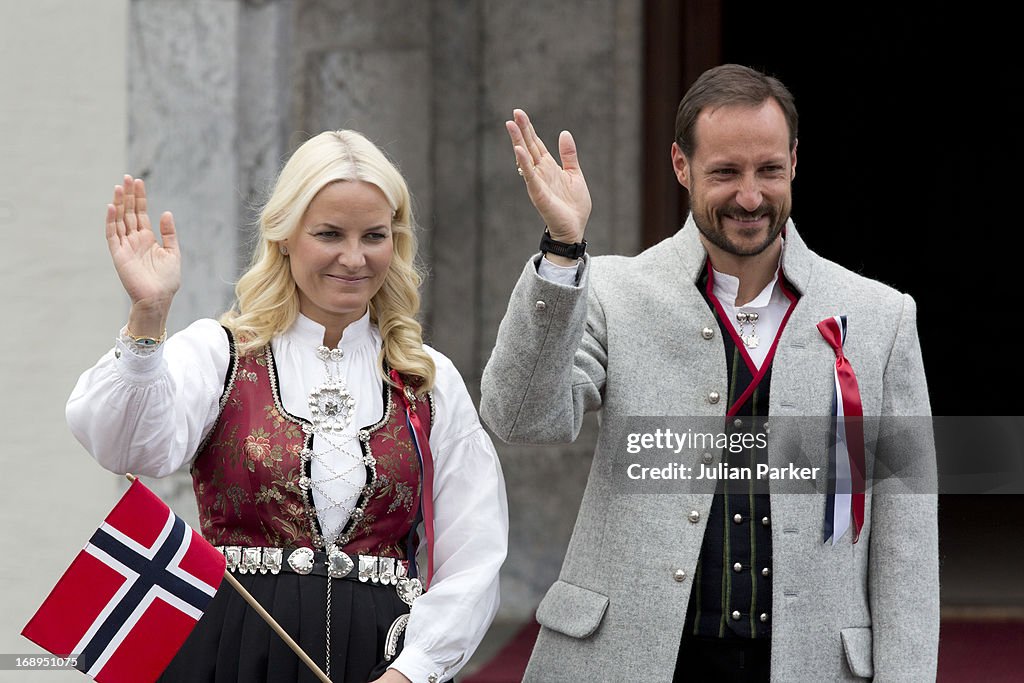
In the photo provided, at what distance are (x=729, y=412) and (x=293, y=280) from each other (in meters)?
0.86

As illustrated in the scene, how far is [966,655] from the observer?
5766 millimetres

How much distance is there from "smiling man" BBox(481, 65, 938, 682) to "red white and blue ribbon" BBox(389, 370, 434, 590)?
0.14 m

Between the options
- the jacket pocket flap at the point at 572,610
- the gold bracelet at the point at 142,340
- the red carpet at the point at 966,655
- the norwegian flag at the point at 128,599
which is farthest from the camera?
the red carpet at the point at 966,655

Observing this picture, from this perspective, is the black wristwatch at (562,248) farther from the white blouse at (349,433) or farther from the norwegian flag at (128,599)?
the norwegian flag at (128,599)

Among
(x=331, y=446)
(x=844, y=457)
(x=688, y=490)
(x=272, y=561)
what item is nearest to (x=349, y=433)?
(x=331, y=446)

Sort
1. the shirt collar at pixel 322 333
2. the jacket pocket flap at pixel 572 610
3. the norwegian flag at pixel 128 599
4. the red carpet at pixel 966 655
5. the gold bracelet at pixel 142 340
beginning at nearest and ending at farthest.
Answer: the gold bracelet at pixel 142 340 < the norwegian flag at pixel 128 599 < the jacket pocket flap at pixel 572 610 < the shirt collar at pixel 322 333 < the red carpet at pixel 966 655

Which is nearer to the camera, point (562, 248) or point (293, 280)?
point (562, 248)

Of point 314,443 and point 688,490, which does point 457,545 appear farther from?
point 688,490

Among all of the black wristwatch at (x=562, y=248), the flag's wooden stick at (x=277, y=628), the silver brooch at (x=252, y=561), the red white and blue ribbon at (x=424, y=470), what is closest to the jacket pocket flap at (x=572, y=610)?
the red white and blue ribbon at (x=424, y=470)

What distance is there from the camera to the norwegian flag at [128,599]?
2.76 metres

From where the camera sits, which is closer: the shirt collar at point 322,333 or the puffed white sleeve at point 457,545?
the puffed white sleeve at point 457,545

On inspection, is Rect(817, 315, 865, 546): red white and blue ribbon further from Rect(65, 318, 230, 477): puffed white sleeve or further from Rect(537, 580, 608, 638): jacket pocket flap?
Rect(65, 318, 230, 477): puffed white sleeve

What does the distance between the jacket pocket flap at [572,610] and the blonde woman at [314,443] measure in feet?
0.38

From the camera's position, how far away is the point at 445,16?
6641 millimetres
